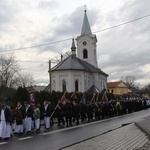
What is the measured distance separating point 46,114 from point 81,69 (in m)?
50.6

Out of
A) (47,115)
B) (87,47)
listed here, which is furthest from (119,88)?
(47,115)

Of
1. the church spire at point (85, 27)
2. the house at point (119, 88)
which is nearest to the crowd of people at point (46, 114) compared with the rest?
the church spire at point (85, 27)

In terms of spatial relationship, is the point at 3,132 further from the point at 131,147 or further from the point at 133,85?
the point at 133,85

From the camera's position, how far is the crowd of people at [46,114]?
15.7 m

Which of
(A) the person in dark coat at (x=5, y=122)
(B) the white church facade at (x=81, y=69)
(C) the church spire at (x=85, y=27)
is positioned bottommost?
(A) the person in dark coat at (x=5, y=122)

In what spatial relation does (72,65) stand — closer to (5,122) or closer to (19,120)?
(19,120)

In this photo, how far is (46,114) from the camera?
19219mm

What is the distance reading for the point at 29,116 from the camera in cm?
1817

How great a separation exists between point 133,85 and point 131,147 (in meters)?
146

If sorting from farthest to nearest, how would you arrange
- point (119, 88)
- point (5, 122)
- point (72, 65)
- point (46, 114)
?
point (119, 88)
point (72, 65)
point (46, 114)
point (5, 122)

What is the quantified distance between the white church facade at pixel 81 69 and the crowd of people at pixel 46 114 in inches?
1335

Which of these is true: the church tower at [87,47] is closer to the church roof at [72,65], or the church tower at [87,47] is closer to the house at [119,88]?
the church roof at [72,65]

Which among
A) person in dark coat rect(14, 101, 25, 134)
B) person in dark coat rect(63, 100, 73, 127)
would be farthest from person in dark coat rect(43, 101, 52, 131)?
person in dark coat rect(63, 100, 73, 127)

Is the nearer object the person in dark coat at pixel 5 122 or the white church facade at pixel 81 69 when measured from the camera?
the person in dark coat at pixel 5 122
